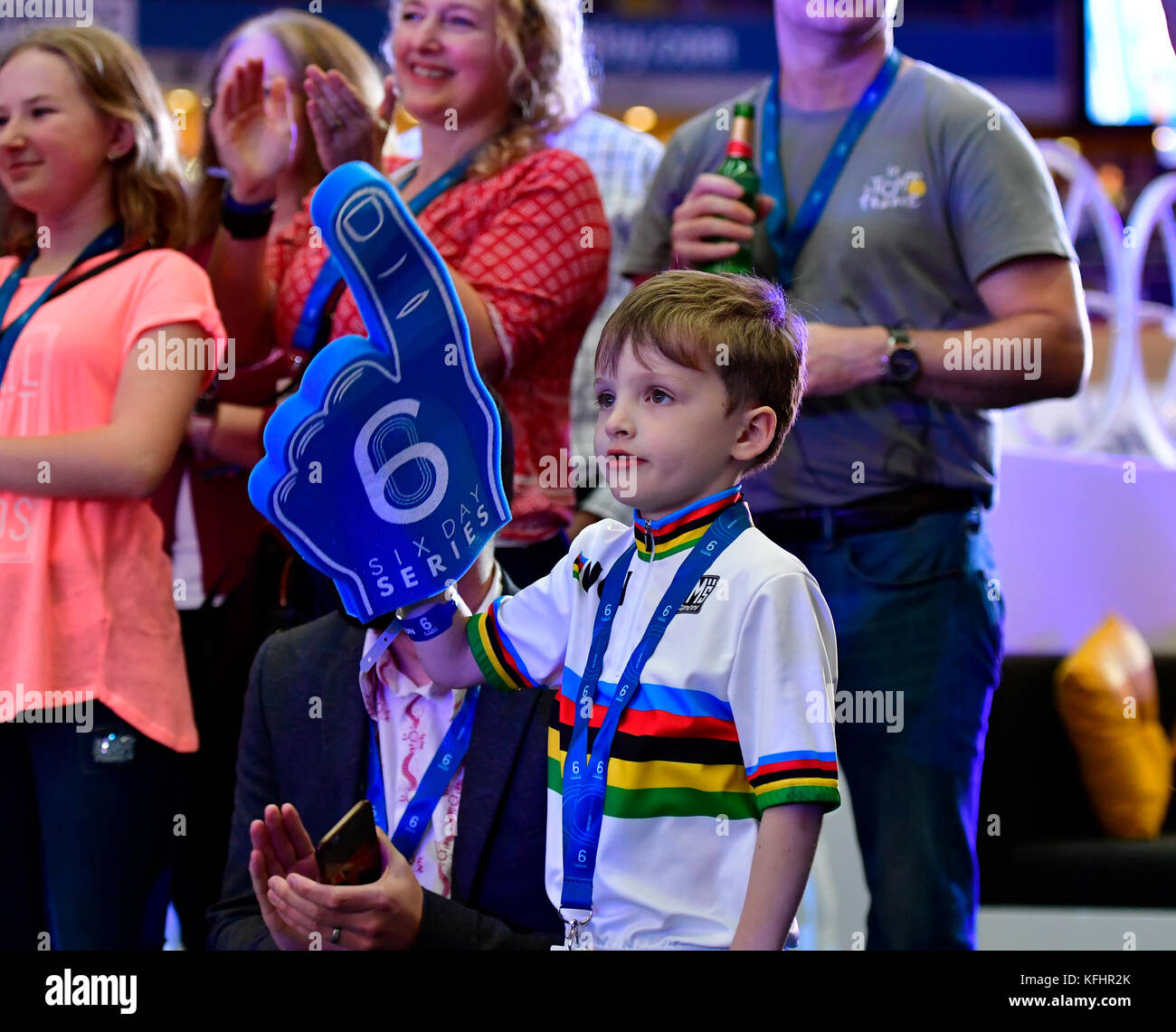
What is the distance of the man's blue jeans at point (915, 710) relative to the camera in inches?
67.1

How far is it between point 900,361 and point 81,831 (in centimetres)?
110

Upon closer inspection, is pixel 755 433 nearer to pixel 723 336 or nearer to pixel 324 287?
pixel 723 336

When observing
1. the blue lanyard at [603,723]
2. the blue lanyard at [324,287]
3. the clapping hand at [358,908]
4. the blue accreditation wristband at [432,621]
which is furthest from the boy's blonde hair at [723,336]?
the blue lanyard at [324,287]

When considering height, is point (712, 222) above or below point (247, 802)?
above

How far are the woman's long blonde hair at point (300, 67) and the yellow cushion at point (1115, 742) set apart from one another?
1.98m

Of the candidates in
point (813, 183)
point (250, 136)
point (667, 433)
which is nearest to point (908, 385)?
point (813, 183)

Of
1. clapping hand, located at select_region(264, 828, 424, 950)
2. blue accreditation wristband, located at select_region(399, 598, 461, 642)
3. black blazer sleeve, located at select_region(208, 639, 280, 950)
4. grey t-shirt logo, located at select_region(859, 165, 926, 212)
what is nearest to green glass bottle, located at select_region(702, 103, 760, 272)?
grey t-shirt logo, located at select_region(859, 165, 926, 212)

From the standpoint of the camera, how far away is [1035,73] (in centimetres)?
841

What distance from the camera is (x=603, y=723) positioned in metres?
1.22

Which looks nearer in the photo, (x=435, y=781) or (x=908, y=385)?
(x=435, y=781)

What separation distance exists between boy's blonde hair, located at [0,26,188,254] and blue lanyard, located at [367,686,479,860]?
33.0 inches

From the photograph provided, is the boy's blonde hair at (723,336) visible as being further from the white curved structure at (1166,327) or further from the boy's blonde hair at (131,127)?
the white curved structure at (1166,327)

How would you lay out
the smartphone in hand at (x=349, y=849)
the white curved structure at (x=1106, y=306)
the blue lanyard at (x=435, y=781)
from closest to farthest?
1. the smartphone in hand at (x=349, y=849)
2. the blue lanyard at (x=435, y=781)
3. the white curved structure at (x=1106, y=306)

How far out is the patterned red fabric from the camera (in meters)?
1.80
